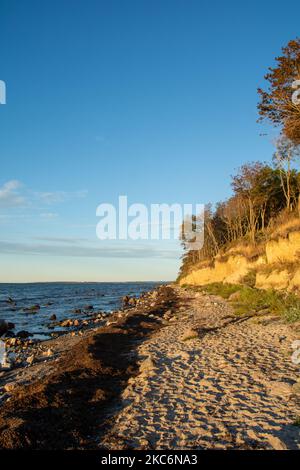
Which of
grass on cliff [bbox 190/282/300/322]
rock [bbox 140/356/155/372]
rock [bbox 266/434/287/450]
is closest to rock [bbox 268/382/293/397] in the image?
rock [bbox 266/434/287/450]

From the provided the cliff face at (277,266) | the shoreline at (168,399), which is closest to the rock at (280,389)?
the shoreline at (168,399)

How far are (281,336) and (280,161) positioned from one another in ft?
75.0

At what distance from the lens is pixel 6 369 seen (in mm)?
14688

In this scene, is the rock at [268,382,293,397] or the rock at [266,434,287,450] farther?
the rock at [268,382,293,397]

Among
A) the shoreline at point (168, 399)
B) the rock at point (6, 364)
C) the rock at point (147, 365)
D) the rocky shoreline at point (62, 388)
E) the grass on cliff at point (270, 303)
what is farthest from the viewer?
the grass on cliff at point (270, 303)

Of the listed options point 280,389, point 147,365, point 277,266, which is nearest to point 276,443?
point 280,389

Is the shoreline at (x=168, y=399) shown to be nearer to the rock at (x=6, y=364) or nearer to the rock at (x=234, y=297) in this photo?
the rock at (x=6, y=364)

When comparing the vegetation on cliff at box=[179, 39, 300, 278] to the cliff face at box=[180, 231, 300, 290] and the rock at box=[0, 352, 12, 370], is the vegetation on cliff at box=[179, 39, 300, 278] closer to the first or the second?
the cliff face at box=[180, 231, 300, 290]

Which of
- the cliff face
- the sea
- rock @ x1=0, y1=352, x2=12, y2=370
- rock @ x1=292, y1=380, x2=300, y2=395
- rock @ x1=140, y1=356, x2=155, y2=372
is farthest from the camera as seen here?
the sea

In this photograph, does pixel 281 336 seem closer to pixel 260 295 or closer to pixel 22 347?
pixel 260 295

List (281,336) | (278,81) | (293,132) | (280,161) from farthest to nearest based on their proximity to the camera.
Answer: (280,161) → (293,132) → (278,81) → (281,336)

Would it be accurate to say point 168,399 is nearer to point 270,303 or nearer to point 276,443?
point 276,443

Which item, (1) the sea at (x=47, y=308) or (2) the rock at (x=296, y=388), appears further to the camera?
(1) the sea at (x=47, y=308)
